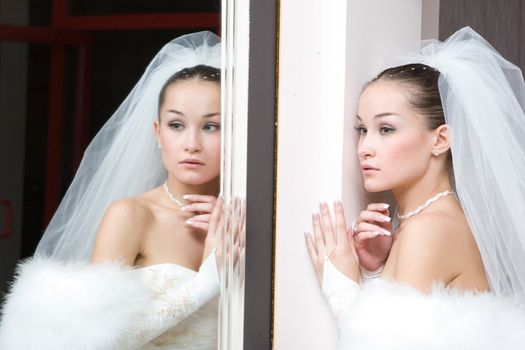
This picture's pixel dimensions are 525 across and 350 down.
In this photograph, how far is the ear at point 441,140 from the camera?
1.61m

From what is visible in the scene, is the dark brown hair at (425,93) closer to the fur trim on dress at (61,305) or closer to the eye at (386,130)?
the eye at (386,130)

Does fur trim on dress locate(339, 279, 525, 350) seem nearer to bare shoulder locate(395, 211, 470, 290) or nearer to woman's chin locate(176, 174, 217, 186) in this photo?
bare shoulder locate(395, 211, 470, 290)

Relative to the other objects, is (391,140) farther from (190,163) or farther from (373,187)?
(190,163)

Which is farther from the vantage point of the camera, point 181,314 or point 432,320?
point 181,314

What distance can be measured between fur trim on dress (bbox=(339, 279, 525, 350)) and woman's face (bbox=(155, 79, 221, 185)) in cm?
35

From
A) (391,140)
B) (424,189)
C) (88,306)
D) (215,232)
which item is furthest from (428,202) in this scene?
(88,306)

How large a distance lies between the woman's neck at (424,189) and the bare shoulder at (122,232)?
1.53ft

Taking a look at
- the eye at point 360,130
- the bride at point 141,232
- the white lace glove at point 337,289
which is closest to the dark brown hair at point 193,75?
the bride at point 141,232

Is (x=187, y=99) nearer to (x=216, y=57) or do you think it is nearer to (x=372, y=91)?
(x=216, y=57)

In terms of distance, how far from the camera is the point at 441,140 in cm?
162

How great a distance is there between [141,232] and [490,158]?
594mm

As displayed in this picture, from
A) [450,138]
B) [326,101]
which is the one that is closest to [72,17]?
[326,101]

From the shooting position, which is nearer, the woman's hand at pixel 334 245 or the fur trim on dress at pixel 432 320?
the fur trim on dress at pixel 432 320

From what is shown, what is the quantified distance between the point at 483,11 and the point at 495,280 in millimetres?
686
